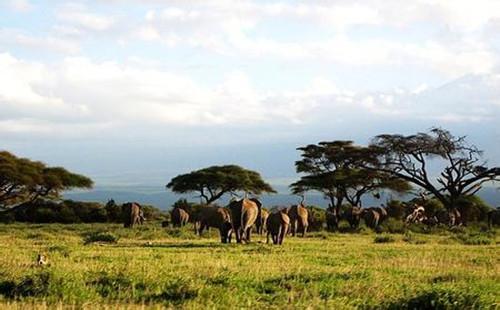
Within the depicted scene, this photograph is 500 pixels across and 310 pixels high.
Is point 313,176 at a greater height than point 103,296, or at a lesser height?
greater

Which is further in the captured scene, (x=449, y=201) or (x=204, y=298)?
(x=449, y=201)

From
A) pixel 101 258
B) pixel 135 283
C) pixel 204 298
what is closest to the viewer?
pixel 204 298

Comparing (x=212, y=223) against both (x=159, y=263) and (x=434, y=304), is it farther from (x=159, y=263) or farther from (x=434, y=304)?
(x=434, y=304)

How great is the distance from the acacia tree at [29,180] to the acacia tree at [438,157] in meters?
23.9

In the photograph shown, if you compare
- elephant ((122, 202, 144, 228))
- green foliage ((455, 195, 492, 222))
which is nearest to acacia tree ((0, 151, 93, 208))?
elephant ((122, 202, 144, 228))

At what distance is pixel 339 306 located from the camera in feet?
37.8

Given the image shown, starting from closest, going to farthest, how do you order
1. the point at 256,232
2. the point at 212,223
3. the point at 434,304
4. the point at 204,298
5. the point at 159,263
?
1. the point at 434,304
2. the point at 204,298
3. the point at 159,263
4. the point at 212,223
5. the point at 256,232

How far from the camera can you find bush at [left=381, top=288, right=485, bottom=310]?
11.1m

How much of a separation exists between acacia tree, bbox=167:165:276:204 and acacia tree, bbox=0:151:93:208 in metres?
10.4

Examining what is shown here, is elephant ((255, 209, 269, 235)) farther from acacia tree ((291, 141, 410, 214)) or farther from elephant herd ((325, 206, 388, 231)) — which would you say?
acacia tree ((291, 141, 410, 214))

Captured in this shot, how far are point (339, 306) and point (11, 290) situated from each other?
5.33 meters

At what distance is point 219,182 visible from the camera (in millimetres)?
65812

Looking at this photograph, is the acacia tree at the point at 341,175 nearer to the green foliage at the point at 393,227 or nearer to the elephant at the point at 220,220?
the green foliage at the point at 393,227

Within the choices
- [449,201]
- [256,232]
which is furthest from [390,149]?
[256,232]
